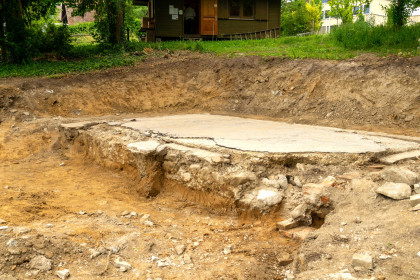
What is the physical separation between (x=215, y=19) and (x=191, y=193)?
46.5 ft

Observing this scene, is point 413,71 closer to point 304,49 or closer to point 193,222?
point 304,49

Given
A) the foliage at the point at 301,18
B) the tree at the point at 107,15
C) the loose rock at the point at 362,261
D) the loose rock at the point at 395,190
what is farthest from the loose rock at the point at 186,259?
the foliage at the point at 301,18

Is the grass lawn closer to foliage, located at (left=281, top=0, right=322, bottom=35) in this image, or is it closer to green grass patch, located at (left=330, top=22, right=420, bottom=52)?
green grass patch, located at (left=330, top=22, right=420, bottom=52)

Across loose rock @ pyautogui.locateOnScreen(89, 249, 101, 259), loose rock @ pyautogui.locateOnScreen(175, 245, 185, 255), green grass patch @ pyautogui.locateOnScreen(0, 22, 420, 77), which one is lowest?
loose rock @ pyautogui.locateOnScreen(175, 245, 185, 255)

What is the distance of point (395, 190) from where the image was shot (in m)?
3.60

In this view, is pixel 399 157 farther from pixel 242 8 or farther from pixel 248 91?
pixel 242 8

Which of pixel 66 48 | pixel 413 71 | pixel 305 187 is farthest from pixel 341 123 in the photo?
pixel 66 48

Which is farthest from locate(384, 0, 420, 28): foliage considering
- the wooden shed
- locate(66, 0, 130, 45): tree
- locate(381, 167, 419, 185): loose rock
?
the wooden shed

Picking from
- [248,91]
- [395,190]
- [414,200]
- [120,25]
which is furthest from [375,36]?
[120,25]

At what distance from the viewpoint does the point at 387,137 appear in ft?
18.6

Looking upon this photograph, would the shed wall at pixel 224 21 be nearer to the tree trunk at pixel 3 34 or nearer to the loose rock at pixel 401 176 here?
the tree trunk at pixel 3 34

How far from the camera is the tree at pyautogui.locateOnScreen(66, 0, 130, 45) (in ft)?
41.5

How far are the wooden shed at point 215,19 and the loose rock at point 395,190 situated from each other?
15.0 m

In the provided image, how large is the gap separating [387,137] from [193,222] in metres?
3.14
